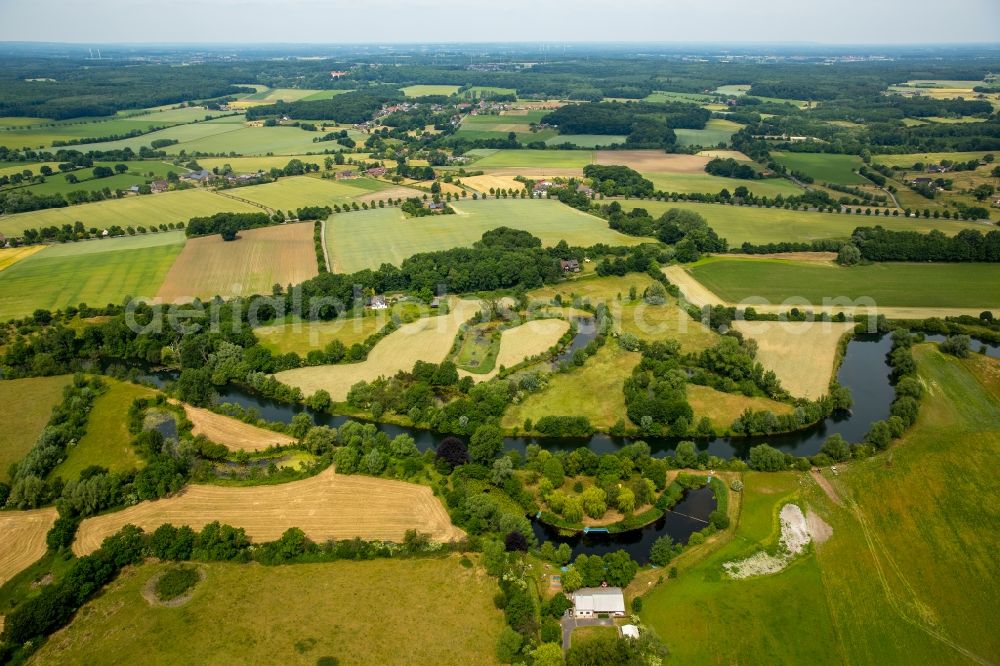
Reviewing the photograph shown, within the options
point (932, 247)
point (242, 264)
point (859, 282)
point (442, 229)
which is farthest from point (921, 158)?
point (242, 264)

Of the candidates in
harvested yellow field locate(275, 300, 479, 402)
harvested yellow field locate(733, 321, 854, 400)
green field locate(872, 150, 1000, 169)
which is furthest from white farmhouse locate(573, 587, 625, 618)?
green field locate(872, 150, 1000, 169)

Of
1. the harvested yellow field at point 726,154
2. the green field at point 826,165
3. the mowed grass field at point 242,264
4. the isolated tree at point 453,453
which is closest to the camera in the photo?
the isolated tree at point 453,453

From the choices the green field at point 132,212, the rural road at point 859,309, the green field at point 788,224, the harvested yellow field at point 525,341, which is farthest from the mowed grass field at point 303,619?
the green field at point 132,212

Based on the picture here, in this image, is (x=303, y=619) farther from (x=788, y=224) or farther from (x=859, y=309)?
(x=788, y=224)

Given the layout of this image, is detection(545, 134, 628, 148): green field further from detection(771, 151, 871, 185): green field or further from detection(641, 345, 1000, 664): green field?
detection(641, 345, 1000, 664): green field

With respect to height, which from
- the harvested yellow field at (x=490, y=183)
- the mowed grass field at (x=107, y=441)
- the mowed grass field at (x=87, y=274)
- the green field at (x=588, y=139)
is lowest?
the mowed grass field at (x=107, y=441)

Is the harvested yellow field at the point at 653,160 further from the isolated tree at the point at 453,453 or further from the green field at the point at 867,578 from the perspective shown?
the isolated tree at the point at 453,453
